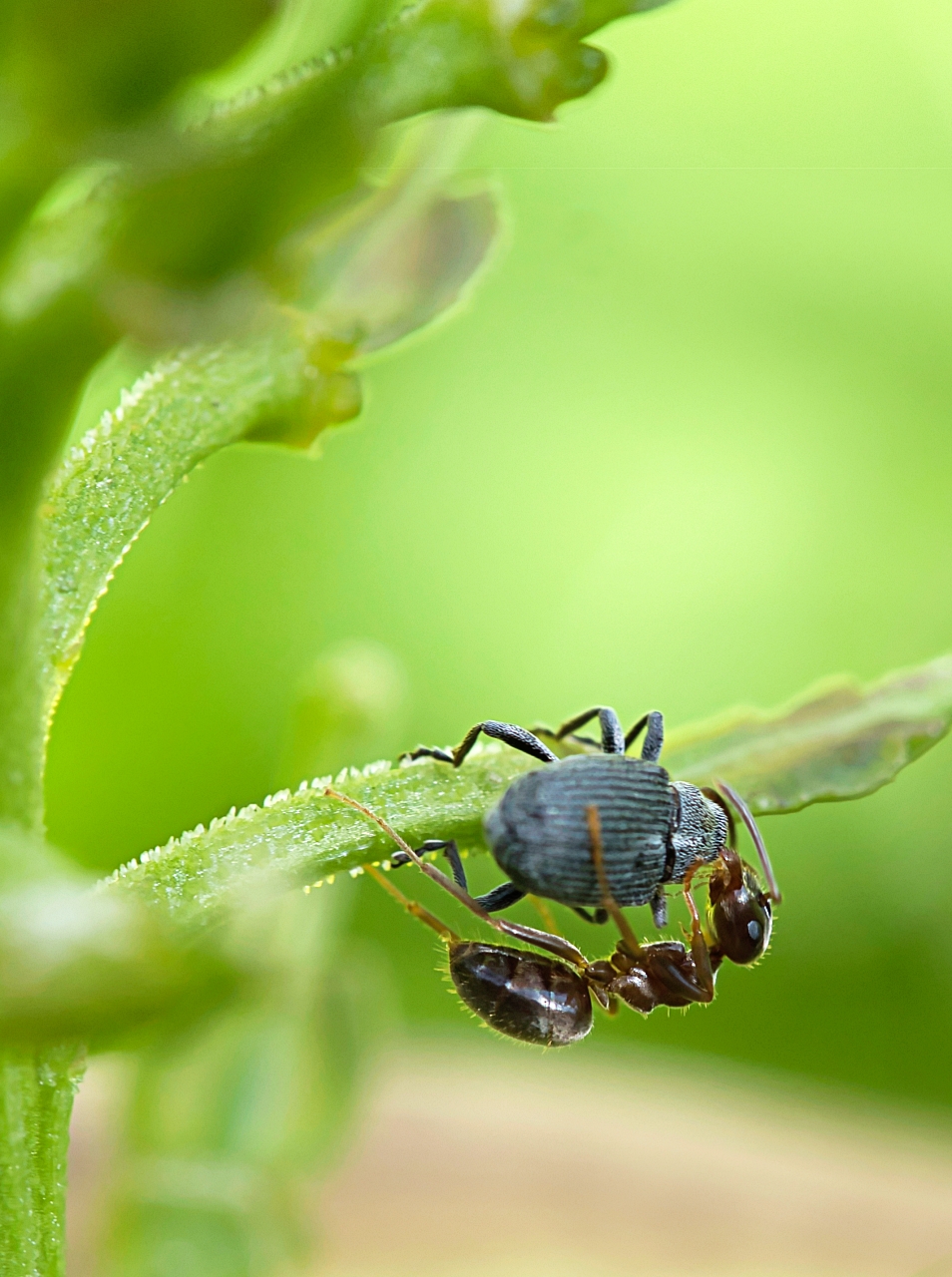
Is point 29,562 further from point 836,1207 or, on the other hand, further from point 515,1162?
point 836,1207

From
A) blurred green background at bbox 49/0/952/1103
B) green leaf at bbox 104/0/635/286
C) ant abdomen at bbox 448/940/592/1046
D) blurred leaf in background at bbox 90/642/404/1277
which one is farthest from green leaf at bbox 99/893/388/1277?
green leaf at bbox 104/0/635/286

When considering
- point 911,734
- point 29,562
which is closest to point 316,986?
point 911,734

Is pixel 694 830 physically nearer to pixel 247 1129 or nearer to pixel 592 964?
pixel 592 964

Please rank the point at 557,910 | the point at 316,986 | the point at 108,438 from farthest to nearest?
1. the point at 557,910
2. the point at 316,986
3. the point at 108,438

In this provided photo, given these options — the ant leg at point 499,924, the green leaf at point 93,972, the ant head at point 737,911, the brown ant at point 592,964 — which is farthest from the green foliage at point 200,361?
A: the ant head at point 737,911

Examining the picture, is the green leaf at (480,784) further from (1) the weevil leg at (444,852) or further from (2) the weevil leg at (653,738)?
(2) the weevil leg at (653,738)

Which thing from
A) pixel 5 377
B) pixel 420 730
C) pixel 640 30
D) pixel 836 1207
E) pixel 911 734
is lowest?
pixel 836 1207
